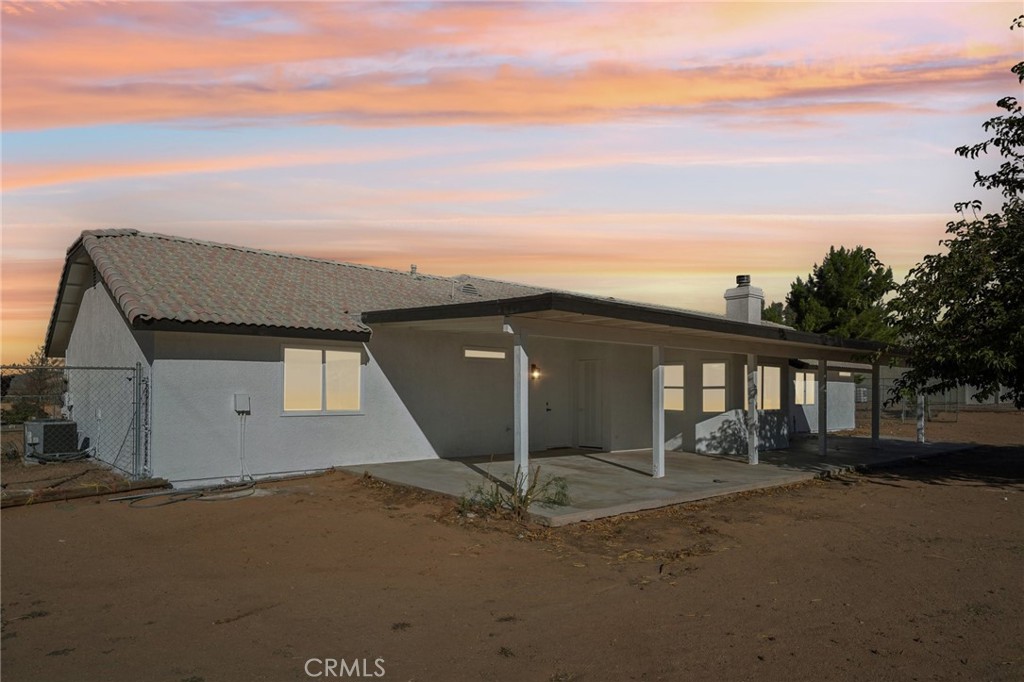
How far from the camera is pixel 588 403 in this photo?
17.2 meters

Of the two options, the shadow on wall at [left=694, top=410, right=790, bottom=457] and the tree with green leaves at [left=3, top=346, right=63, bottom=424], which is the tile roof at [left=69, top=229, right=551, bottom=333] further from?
the tree with green leaves at [left=3, top=346, right=63, bottom=424]

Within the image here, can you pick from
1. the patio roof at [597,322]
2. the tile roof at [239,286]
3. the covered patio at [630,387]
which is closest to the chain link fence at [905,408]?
the covered patio at [630,387]

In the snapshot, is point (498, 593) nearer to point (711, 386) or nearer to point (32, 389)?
point (711, 386)

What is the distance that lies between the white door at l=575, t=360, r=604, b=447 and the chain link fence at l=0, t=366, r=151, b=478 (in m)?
9.39

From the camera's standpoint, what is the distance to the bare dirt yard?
4.99 meters

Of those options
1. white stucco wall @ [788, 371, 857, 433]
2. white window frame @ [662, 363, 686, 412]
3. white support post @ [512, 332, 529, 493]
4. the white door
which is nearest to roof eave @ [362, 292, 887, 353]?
white support post @ [512, 332, 529, 493]

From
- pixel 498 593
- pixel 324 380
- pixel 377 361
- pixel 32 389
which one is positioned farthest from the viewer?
pixel 32 389

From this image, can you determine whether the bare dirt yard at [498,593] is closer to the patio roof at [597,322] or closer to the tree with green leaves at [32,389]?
the patio roof at [597,322]

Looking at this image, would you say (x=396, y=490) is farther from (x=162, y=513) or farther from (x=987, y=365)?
(x=987, y=365)

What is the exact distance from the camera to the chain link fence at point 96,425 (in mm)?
11375

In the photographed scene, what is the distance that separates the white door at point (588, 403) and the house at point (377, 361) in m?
0.05

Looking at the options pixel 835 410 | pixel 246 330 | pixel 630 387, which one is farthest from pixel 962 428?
pixel 246 330

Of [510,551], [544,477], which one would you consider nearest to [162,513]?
[510,551]

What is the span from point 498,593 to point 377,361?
7.86 metres
